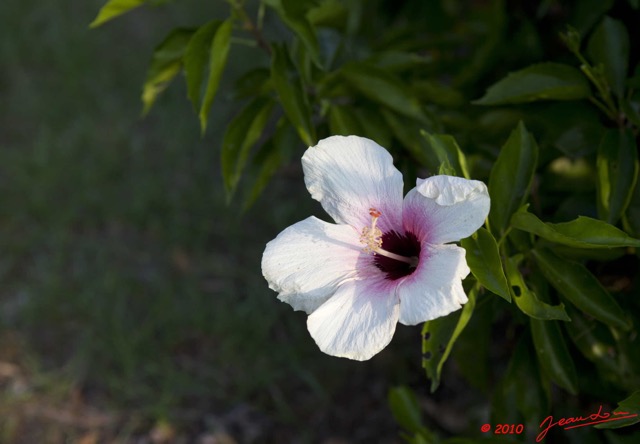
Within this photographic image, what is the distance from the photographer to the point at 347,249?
134 cm

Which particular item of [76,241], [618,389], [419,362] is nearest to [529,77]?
[618,389]

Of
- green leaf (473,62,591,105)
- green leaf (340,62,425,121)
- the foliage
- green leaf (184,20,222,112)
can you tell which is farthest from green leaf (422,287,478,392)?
green leaf (184,20,222,112)

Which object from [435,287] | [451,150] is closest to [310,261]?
[435,287]

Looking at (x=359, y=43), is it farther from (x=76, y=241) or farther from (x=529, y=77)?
(x=76, y=241)

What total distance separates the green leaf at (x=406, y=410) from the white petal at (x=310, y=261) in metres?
0.64

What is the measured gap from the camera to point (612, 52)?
165cm

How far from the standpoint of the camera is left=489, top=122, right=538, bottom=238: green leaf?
1465 millimetres

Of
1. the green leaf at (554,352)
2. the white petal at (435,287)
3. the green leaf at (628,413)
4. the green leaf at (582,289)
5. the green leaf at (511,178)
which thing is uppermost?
the white petal at (435,287)

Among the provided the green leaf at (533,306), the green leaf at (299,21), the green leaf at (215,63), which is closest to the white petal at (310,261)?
the green leaf at (533,306)

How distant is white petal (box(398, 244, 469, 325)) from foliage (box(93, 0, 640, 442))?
0.27ft

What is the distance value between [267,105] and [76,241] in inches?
74.7

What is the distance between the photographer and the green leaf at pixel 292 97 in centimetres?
166

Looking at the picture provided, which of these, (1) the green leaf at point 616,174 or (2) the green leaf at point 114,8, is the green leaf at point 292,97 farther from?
(1) the green leaf at point 616,174

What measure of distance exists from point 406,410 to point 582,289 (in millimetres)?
585
